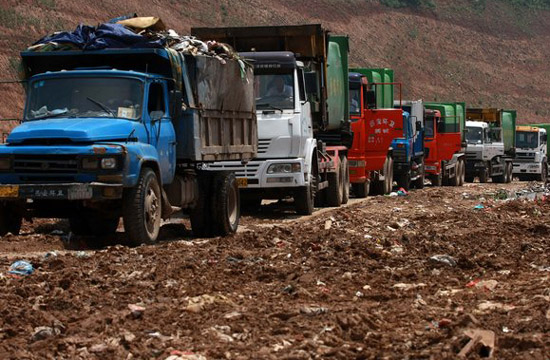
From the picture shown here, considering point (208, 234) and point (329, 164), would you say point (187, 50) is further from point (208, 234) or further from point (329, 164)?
point (329, 164)

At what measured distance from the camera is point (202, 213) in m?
14.6

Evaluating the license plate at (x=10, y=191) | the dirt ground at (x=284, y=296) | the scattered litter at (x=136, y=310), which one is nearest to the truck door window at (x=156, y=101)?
the dirt ground at (x=284, y=296)

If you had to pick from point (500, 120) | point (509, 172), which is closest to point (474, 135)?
point (509, 172)

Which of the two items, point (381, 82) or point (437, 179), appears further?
point (437, 179)

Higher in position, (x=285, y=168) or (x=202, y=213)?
(x=285, y=168)

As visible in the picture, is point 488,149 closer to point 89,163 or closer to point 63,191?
point 89,163

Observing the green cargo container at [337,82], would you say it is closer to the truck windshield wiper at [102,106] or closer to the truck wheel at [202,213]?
the truck wheel at [202,213]

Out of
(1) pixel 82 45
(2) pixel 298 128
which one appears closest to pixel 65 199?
(1) pixel 82 45

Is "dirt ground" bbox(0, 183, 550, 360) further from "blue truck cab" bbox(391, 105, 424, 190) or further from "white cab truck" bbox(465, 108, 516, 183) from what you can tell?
"white cab truck" bbox(465, 108, 516, 183)

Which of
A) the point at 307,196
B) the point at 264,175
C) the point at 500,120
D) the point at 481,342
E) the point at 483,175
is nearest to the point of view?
the point at 481,342

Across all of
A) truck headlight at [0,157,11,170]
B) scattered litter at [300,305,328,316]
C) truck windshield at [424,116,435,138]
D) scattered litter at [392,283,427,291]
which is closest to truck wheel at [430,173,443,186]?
truck windshield at [424,116,435,138]

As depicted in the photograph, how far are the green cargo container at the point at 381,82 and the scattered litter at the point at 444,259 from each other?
1581 centimetres

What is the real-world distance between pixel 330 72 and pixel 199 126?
26.3 ft

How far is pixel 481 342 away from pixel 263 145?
1180 centimetres
